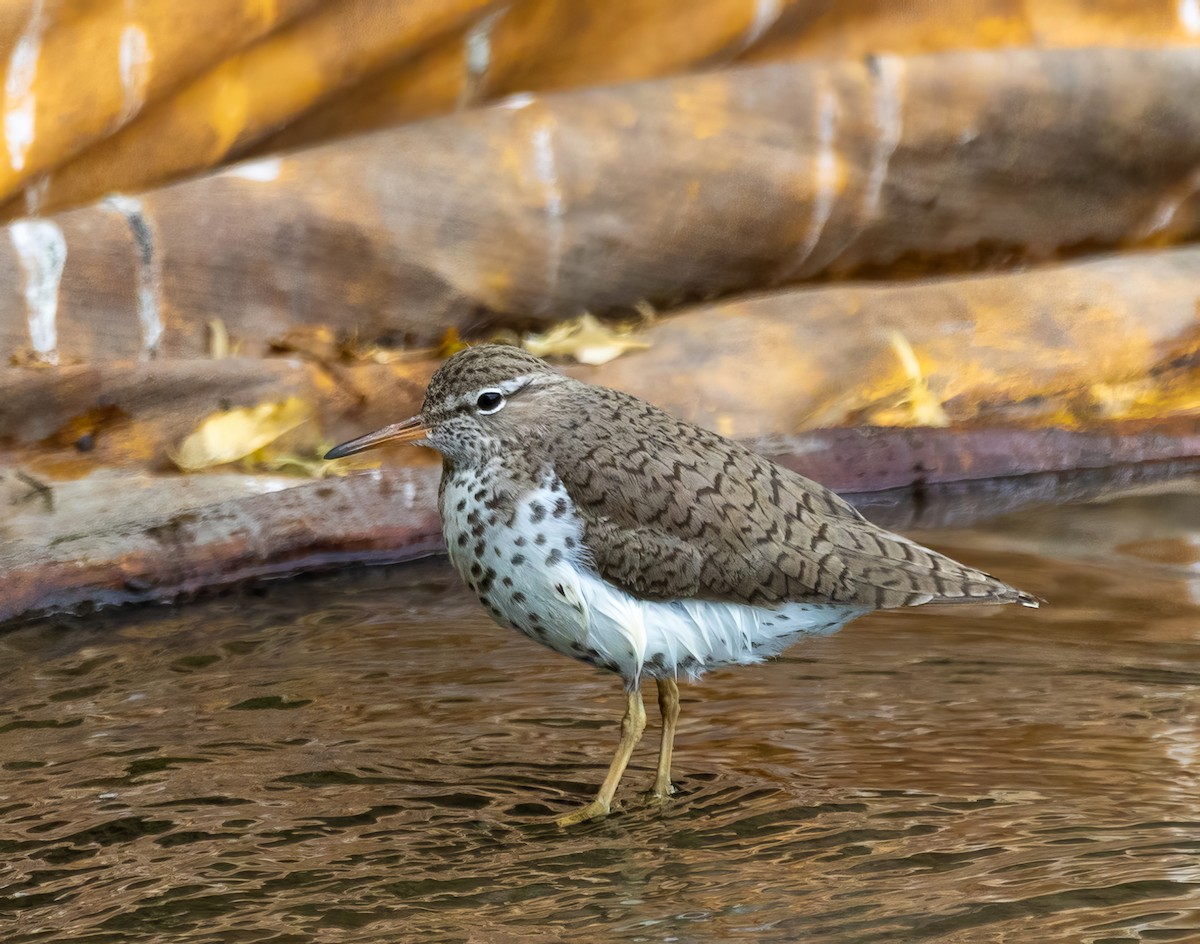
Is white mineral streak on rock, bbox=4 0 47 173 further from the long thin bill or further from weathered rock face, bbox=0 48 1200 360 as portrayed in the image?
the long thin bill

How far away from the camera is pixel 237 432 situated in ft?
24.7

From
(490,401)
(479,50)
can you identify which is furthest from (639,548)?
(479,50)

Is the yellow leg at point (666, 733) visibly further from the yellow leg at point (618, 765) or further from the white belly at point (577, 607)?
the white belly at point (577, 607)

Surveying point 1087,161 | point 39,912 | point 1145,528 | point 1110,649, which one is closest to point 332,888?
point 39,912

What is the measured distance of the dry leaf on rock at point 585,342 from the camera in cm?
848

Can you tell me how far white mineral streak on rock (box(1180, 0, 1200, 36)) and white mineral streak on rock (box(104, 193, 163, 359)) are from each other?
7142 mm

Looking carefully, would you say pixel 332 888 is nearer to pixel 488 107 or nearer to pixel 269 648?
pixel 269 648

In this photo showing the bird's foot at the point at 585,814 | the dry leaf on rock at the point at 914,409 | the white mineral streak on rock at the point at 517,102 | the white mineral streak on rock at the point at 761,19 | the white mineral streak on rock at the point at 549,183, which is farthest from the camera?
the white mineral streak on rock at the point at 761,19

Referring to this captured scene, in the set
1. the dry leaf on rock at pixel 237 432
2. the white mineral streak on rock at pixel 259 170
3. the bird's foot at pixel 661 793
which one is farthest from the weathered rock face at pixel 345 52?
the bird's foot at pixel 661 793

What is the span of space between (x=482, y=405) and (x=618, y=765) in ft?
3.78

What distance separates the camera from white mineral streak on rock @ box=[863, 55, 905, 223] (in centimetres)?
973

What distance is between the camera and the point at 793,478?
4883 millimetres

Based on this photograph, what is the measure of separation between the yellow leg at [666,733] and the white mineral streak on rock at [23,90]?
16.7 ft

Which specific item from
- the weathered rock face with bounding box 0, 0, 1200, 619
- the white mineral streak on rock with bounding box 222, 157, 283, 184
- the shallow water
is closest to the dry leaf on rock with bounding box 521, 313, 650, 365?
the weathered rock face with bounding box 0, 0, 1200, 619
